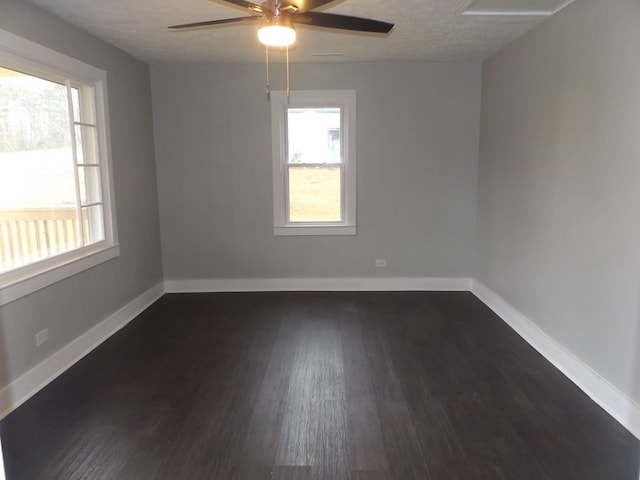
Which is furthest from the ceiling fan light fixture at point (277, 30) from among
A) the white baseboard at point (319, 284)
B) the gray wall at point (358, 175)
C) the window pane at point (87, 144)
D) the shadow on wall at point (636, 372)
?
the white baseboard at point (319, 284)

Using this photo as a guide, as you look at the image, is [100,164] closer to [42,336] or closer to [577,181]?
[42,336]

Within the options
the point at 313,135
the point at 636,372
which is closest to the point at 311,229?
the point at 313,135

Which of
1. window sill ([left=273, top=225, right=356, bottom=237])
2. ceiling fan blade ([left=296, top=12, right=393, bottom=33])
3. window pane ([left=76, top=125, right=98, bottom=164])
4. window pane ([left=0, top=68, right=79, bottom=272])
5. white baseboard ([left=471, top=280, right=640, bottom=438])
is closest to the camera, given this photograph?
ceiling fan blade ([left=296, top=12, right=393, bottom=33])

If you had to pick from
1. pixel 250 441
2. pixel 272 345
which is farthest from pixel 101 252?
pixel 250 441

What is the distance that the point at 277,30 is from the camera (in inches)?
87.4

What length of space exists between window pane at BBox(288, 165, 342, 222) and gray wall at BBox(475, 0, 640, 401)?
176 centimetres

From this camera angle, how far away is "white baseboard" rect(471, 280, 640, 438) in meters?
2.45

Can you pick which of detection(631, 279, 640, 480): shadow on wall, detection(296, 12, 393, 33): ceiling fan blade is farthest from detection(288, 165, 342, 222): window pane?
detection(631, 279, 640, 480): shadow on wall

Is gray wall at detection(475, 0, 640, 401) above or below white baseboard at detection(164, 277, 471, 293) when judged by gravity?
above

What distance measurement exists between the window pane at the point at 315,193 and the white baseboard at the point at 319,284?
0.75 metres

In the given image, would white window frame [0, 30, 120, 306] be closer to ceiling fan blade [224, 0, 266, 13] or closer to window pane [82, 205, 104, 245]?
window pane [82, 205, 104, 245]

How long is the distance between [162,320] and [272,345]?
1283 mm

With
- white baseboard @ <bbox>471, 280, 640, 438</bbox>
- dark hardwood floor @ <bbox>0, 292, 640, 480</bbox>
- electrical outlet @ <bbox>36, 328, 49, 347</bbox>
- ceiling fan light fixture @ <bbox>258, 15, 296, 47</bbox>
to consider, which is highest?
ceiling fan light fixture @ <bbox>258, 15, 296, 47</bbox>

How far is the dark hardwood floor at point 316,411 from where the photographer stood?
2.15 meters
